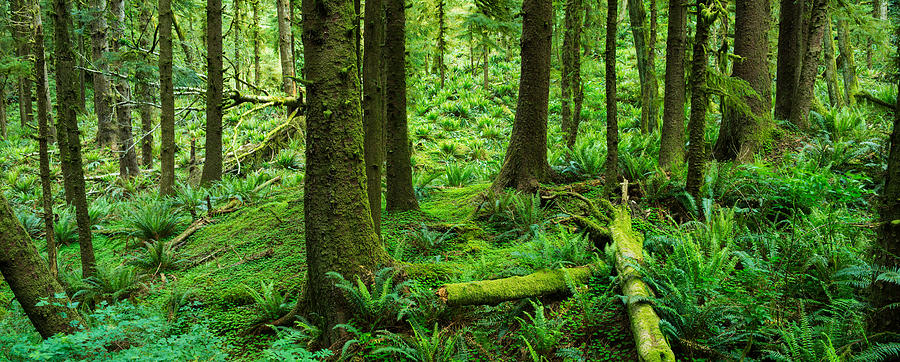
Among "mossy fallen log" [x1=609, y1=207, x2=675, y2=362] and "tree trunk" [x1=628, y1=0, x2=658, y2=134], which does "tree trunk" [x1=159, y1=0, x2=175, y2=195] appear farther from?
"tree trunk" [x1=628, y1=0, x2=658, y2=134]

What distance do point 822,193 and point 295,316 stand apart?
5.72 metres

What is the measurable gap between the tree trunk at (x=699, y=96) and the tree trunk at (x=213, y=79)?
7934mm

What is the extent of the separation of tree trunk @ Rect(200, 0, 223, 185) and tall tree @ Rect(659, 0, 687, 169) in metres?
7.87

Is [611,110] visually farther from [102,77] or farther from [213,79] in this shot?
[102,77]

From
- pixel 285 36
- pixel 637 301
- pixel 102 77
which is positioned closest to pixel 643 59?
pixel 637 301

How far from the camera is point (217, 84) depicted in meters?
8.92

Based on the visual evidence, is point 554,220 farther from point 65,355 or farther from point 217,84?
point 217,84

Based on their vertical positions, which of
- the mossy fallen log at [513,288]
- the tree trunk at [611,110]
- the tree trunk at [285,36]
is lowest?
the mossy fallen log at [513,288]

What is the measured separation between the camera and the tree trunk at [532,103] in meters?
6.35

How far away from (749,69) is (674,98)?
1487 mm

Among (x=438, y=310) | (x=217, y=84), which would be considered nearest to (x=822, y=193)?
(x=438, y=310)

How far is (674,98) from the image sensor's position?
6.51 m

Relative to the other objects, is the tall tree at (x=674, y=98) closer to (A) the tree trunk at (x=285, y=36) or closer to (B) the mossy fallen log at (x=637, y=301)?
(B) the mossy fallen log at (x=637, y=301)

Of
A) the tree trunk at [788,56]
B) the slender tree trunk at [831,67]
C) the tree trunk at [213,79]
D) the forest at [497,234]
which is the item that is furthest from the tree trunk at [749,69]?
the tree trunk at [213,79]
